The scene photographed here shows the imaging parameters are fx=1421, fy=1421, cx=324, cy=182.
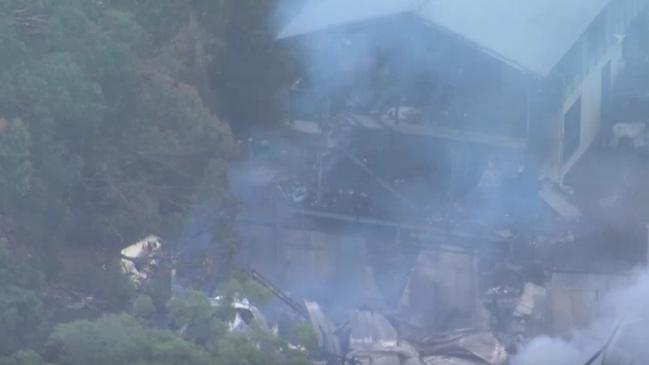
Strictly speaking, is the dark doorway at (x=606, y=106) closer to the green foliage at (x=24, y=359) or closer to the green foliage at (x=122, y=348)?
the green foliage at (x=122, y=348)

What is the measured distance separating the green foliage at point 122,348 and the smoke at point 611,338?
3.17 metres

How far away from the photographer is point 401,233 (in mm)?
12664

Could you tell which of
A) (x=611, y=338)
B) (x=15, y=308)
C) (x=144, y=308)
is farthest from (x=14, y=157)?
(x=611, y=338)

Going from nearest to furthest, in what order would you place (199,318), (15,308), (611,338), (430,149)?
(199,318) < (15,308) < (611,338) < (430,149)

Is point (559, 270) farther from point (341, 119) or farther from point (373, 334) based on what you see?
point (341, 119)

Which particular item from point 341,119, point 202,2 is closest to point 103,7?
point 202,2

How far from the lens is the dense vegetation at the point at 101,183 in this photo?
28.6 feet

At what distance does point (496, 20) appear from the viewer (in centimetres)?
1510

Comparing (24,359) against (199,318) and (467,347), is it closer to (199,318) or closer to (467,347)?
(199,318)

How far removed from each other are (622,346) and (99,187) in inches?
159

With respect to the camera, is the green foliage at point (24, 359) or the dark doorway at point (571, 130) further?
the dark doorway at point (571, 130)

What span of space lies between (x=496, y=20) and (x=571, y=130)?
1.41 meters

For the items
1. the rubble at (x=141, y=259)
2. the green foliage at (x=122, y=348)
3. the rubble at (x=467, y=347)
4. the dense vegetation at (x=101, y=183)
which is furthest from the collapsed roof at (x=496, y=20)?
the green foliage at (x=122, y=348)

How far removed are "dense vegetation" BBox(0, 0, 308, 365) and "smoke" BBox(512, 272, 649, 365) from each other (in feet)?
7.91
